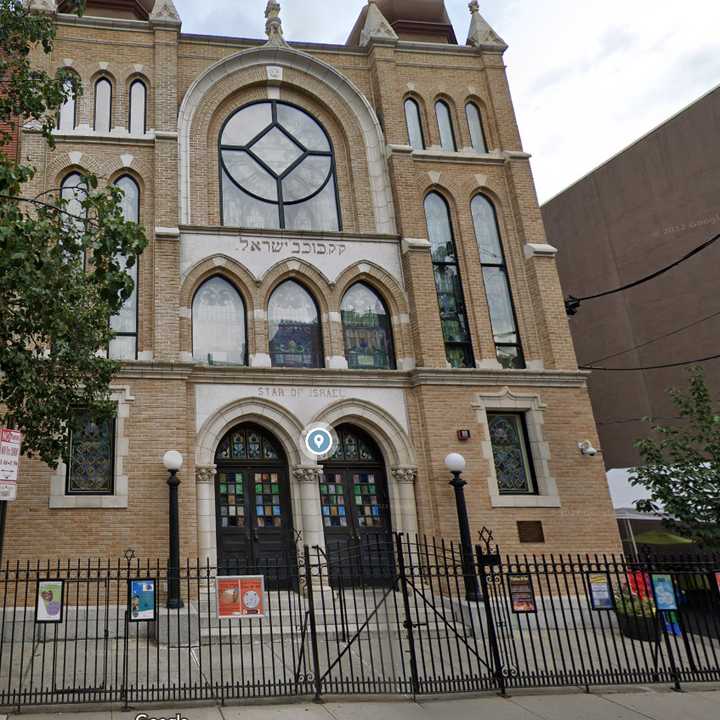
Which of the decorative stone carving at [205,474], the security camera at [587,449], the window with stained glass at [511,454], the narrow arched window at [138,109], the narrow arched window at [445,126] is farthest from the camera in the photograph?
the narrow arched window at [445,126]

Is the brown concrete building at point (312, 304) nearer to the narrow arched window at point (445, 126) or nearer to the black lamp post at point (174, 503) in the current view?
the narrow arched window at point (445, 126)

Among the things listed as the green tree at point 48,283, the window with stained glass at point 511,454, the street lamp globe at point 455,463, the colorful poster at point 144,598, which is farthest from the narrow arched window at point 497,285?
the colorful poster at point 144,598

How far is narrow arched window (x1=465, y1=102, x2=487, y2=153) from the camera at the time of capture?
19.0 metres

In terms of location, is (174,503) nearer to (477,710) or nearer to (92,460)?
(92,460)

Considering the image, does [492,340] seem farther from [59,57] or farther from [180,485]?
[59,57]

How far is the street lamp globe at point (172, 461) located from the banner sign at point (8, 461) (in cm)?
510

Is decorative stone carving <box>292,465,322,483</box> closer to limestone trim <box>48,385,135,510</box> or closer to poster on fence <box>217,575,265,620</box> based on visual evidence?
limestone trim <box>48,385,135,510</box>

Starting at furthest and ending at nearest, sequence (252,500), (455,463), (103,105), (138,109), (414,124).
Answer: (414,124) < (138,109) < (103,105) < (252,500) < (455,463)

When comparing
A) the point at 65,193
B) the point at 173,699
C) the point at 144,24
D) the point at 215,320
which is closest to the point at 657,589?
the point at 173,699

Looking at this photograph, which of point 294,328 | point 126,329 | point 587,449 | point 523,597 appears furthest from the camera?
point 294,328

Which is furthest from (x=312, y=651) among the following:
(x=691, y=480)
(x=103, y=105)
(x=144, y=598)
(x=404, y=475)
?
(x=103, y=105)

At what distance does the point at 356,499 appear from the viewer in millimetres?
15242

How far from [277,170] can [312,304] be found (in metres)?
3.85

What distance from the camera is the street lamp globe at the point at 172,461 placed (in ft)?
43.1
